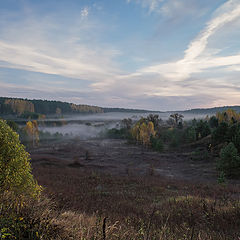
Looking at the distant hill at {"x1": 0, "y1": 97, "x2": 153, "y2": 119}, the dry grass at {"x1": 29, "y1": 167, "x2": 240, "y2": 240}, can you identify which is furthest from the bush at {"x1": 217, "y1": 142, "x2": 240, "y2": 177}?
the distant hill at {"x1": 0, "y1": 97, "x2": 153, "y2": 119}

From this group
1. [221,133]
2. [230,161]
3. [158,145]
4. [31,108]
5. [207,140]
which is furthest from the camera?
[31,108]

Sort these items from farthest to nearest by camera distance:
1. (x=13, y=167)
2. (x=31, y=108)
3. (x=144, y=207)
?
1. (x=31, y=108)
2. (x=144, y=207)
3. (x=13, y=167)

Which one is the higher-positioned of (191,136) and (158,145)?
A: (191,136)

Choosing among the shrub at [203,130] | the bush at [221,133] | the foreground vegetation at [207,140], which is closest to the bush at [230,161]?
the foreground vegetation at [207,140]

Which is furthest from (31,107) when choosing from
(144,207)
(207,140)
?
(144,207)

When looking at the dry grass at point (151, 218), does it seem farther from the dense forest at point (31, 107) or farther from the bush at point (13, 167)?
the dense forest at point (31, 107)

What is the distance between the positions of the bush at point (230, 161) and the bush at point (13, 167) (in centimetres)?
3260

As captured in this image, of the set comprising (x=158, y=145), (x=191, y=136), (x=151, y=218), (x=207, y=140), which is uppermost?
(x=151, y=218)

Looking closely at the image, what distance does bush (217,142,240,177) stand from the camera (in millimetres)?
30953

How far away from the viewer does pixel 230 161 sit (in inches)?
1254

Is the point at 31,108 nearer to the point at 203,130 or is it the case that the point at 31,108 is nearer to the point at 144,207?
the point at 203,130

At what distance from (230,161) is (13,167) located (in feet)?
Result: 114

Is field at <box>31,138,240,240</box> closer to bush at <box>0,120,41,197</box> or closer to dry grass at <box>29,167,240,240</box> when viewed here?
dry grass at <box>29,167,240,240</box>

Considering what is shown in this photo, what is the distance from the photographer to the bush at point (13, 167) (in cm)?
589
